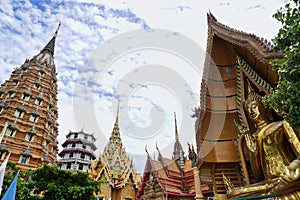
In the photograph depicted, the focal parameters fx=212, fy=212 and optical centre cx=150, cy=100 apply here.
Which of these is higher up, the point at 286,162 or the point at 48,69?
the point at 48,69

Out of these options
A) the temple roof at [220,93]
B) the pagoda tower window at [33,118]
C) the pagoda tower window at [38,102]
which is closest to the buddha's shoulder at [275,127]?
the temple roof at [220,93]

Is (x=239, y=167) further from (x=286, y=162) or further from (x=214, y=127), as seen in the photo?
(x=286, y=162)

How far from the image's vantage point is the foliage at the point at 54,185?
1444cm

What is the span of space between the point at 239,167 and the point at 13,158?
21.2 m

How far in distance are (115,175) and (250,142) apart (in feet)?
94.1

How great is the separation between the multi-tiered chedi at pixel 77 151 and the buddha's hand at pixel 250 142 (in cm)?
3459

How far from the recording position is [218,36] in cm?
663

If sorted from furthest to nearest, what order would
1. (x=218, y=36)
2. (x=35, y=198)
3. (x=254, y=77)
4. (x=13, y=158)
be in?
1. (x=13, y=158)
2. (x=35, y=198)
3. (x=218, y=36)
4. (x=254, y=77)

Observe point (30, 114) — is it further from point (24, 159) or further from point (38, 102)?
point (24, 159)

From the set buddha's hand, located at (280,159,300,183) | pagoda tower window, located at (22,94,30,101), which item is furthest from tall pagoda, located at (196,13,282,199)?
pagoda tower window, located at (22,94,30,101)

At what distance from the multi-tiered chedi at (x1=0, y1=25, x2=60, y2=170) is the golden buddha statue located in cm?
2112

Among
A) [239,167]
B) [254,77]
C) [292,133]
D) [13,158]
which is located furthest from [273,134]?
[13,158]

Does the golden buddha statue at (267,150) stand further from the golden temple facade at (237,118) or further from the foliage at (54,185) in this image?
the foliage at (54,185)

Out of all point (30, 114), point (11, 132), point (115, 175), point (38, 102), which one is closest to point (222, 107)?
point (11, 132)
